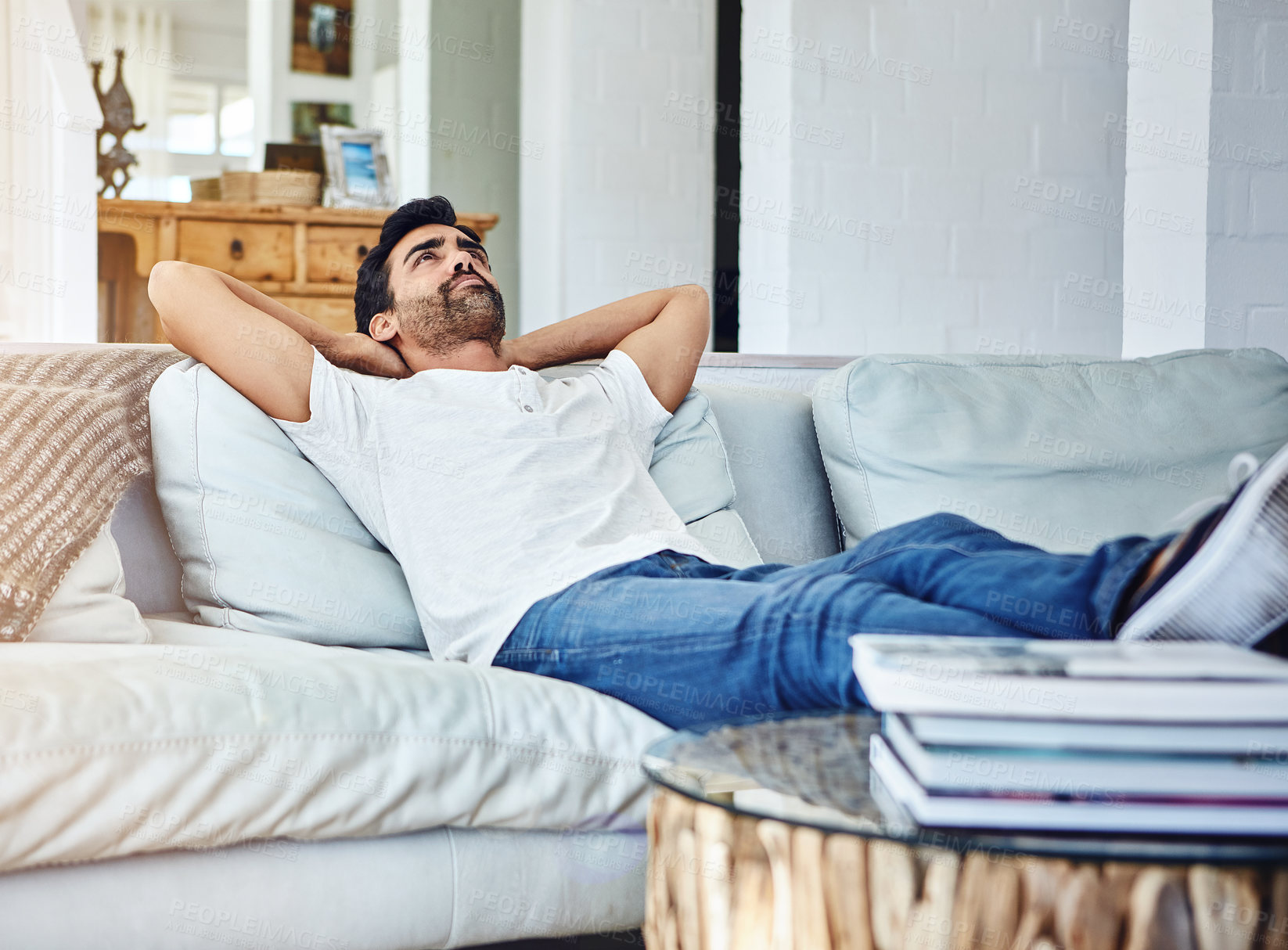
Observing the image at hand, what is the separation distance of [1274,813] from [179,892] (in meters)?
0.84

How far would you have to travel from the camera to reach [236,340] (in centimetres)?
155

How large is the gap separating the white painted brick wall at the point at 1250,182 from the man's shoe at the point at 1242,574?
185cm

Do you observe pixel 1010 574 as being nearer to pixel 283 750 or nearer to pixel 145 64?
pixel 283 750

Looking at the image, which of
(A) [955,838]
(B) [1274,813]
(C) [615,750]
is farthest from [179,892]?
(B) [1274,813]

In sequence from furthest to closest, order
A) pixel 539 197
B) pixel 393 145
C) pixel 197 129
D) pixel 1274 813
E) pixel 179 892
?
pixel 197 129 → pixel 393 145 → pixel 539 197 → pixel 179 892 → pixel 1274 813

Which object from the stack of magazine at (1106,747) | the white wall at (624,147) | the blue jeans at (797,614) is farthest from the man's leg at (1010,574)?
the white wall at (624,147)

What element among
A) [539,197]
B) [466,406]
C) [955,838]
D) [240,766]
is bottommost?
[240,766]

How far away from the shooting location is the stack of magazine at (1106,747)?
0.60 m

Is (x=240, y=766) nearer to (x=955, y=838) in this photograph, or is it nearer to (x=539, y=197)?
(x=955, y=838)

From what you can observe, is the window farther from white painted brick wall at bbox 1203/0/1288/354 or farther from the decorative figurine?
white painted brick wall at bbox 1203/0/1288/354

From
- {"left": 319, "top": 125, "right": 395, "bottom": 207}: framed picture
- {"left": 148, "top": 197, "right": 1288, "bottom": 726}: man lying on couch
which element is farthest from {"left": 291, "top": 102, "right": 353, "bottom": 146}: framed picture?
{"left": 148, "top": 197, "right": 1288, "bottom": 726}: man lying on couch

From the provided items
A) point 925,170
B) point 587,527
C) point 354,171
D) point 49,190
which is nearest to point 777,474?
point 587,527

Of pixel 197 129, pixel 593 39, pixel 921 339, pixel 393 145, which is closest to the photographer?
pixel 921 339

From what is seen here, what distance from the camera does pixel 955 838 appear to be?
24.1 inches
